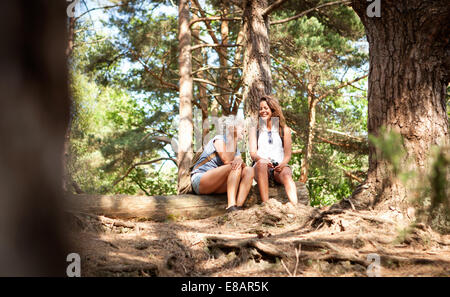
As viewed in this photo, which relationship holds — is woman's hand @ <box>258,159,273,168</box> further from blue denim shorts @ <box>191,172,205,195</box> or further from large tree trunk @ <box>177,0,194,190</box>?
large tree trunk @ <box>177,0,194,190</box>

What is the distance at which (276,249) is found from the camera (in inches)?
122

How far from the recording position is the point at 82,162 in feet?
47.7

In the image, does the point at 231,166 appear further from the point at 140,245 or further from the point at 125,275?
the point at 125,275

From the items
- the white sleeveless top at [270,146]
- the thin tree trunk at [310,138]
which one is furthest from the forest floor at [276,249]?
the thin tree trunk at [310,138]

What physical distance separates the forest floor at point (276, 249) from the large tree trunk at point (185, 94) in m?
6.56

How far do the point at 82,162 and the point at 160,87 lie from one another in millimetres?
4216

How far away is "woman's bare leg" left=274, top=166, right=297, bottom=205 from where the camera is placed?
5.09 meters

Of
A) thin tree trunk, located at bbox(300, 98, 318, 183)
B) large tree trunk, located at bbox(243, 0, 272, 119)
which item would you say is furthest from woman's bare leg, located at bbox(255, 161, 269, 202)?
thin tree trunk, located at bbox(300, 98, 318, 183)

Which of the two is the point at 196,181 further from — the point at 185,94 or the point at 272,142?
the point at 185,94

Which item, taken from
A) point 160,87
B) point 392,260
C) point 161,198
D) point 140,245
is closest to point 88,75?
point 160,87

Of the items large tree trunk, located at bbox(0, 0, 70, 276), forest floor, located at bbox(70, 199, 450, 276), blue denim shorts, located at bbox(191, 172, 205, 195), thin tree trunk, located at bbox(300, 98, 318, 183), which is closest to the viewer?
large tree trunk, located at bbox(0, 0, 70, 276)

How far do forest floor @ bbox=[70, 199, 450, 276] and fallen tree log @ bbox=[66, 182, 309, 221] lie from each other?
1.73ft

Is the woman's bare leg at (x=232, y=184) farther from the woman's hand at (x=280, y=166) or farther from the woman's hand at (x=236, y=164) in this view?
the woman's hand at (x=280, y=166)

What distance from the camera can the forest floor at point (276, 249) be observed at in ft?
9.30
